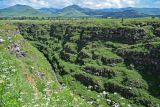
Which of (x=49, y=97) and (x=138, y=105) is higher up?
(x=49, y=97)

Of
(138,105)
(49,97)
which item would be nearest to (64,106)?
(49,97)

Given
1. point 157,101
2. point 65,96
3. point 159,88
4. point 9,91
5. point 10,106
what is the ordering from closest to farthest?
point 10,106 < point 9,91 < point 65,96 < point 157,101 < point 159,88

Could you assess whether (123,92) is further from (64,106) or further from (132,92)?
(64,106)

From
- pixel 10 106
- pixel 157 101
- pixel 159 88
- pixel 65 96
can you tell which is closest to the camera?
pixel 10 106

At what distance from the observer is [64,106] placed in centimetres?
1627

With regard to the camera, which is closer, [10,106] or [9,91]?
[10,106]

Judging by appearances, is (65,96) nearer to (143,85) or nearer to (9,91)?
(9,91)

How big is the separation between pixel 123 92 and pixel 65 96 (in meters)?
178

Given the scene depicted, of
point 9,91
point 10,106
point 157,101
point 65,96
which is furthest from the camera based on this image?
point 157,101

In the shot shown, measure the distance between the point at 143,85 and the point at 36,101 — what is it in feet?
612

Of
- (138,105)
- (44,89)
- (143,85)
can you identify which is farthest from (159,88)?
(44,89)

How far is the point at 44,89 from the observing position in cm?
1778

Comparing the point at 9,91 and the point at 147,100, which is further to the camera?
the point at 147,100

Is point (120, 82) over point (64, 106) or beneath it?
beneath
